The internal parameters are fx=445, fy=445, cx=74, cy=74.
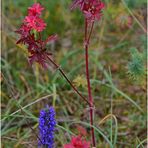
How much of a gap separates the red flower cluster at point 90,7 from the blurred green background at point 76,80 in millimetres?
442

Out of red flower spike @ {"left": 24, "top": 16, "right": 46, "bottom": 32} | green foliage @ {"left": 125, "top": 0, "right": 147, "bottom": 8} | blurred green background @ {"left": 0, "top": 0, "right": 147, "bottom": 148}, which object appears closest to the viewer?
red flower spike @ {"left": 24, "top": 16, "right": 46, "bottom": 32}

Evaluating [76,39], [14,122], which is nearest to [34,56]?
[14,122]

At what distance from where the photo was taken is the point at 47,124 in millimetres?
1534

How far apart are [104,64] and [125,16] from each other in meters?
0.32

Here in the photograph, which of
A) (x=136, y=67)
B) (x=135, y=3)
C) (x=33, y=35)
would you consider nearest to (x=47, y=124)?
(x=33, y=35)

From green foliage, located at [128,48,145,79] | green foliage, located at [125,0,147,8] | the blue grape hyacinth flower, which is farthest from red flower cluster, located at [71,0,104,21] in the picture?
green foliage, located at [125,0,147,8]

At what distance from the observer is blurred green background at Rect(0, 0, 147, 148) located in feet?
6.77

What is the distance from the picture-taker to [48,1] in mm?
2996

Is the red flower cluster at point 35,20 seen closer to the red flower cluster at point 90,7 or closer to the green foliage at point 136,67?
the red flower cluster at point 90,7

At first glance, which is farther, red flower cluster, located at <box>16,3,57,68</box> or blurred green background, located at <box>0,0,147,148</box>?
blurred green background, located at <box>0,0,147,148</box>

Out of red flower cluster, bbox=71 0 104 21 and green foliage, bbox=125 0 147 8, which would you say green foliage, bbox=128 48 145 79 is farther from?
green foliage, bbox=125 0 147 8

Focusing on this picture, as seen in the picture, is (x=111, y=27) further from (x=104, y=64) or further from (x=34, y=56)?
(x=34, y=56)

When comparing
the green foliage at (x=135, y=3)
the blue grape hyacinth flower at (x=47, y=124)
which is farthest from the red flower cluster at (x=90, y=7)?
the green foliage at (x=135, y=3)

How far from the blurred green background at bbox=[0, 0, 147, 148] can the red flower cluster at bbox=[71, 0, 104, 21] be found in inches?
17.4
